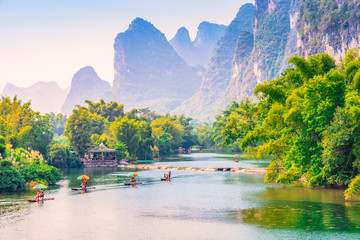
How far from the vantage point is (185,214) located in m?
34.4

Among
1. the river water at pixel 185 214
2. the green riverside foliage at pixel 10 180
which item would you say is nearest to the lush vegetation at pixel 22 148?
the green riverside foliage at pixel 10 180

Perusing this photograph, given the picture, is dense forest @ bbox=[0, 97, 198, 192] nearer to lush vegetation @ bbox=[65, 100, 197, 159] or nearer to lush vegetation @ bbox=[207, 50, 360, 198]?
lush vegetation @ bbox=[65, 100, 197, 159]

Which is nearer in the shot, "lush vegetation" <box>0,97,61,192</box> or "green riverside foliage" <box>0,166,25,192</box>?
"green riverside foliage" <box>0,166,25,192</box>

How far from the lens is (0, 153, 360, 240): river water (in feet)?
92.2

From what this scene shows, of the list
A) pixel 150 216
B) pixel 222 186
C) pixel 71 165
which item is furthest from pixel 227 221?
pixel 71 165

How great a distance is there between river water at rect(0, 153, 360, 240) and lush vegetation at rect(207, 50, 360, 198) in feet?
8.84

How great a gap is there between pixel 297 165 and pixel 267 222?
11813mm

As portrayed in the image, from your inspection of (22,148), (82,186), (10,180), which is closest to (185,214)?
Answer: (82,186)

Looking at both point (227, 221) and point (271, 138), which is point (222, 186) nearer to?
point (271, 138)

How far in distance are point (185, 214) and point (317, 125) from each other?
15.1m

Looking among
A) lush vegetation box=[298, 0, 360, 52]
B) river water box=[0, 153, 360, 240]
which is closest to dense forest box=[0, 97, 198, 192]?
river water box=[0, 153, 360, 240]

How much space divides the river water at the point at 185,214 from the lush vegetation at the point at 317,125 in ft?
8.84

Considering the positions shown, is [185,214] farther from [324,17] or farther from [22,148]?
[324,17]

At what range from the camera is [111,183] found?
57.8 meters
